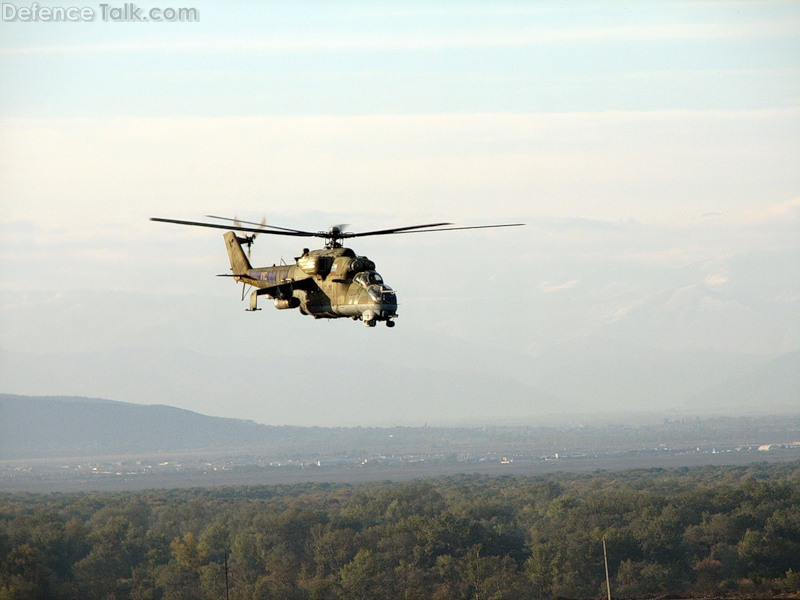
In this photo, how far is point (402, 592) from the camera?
438 ft

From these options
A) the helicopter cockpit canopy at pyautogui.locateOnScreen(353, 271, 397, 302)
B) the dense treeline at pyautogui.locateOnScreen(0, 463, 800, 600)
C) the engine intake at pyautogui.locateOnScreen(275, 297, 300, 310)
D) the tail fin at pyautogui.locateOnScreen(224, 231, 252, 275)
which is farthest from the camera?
the dense treeline at pyautogui.locateOnScreen(0, 463, 800, 600)

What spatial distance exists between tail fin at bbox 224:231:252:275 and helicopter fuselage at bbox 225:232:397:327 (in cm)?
516

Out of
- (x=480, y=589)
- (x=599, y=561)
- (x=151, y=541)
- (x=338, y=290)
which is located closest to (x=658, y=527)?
(x=599, y=561)

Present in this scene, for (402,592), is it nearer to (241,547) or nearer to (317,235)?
(241,547)

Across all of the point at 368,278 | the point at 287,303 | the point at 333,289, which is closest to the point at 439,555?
the point at 287,303

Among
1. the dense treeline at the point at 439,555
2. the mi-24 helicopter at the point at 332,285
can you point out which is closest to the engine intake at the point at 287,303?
the mi-24 helicopter at the point at 332,285

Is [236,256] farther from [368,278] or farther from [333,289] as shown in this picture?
[368,278]

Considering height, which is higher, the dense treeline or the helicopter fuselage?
the helicopter fuselage

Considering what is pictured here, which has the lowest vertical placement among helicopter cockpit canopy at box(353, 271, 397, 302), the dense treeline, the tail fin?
the dense treeline

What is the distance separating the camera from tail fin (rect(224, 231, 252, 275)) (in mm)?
66625

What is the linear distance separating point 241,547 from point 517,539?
32452mm

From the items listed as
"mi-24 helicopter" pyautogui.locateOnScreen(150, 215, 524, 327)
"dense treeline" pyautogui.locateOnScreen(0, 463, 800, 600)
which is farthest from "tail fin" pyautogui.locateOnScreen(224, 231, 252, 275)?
"dense treeline" pyautogui.locateOnScreen(0, 463, 800, 600)

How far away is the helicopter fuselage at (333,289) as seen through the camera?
182 feet

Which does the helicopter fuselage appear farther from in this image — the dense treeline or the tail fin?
the dense treeline
